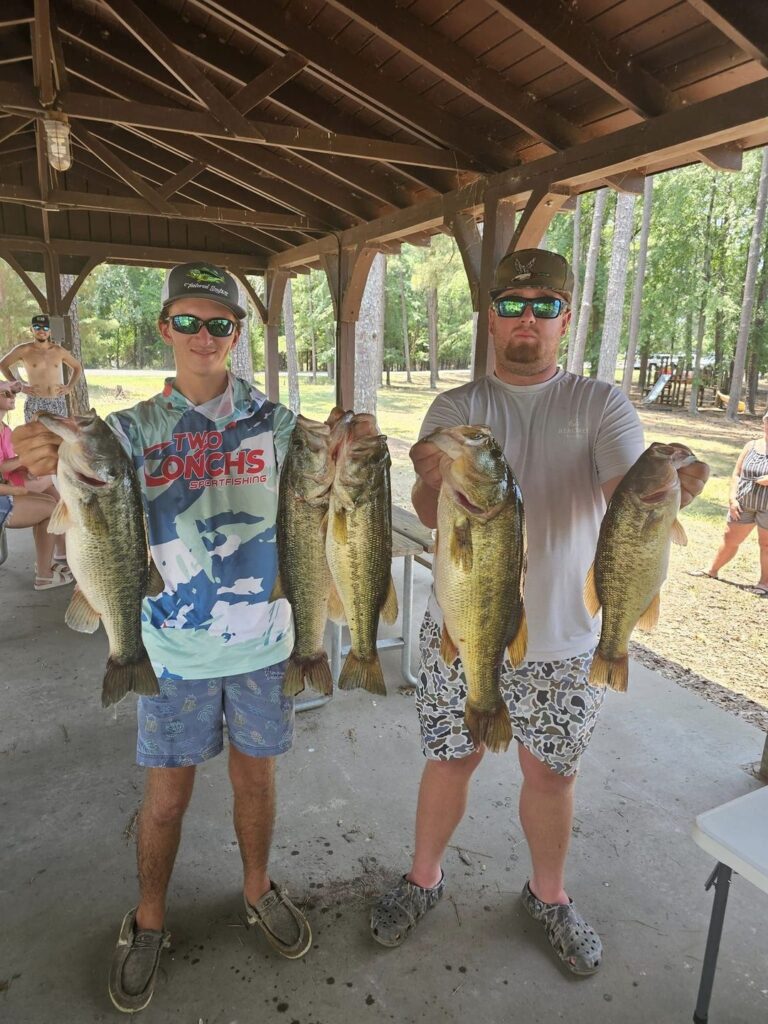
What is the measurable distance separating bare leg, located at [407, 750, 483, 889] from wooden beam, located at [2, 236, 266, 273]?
8.38 meters

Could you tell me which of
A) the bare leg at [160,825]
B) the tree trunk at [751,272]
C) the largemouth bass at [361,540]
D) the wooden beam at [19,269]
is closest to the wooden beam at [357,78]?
the largemouth bass at [361,540]

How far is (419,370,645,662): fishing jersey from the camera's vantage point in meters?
2.28

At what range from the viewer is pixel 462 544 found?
1874 mm

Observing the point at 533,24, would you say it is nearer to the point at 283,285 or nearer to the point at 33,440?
the point at 33,440

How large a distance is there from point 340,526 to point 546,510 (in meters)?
0.85

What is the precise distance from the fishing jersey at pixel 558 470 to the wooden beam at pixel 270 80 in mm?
3438

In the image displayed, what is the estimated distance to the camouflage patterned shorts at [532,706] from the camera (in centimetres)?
236

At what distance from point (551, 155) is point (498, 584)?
3.77m

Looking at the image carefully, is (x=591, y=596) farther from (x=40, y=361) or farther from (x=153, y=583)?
(x=40, y=361)

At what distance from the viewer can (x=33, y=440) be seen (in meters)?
1.78

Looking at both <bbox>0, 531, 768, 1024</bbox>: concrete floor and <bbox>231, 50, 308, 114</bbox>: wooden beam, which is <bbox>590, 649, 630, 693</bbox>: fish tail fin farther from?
<bbox>231, 50, 308, 114</bbox>: wooden beam

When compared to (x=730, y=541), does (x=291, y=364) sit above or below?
above

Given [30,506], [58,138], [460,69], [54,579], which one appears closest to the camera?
[460,69]

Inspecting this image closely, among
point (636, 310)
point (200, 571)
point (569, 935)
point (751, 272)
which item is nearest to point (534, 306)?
point (200, 571)
